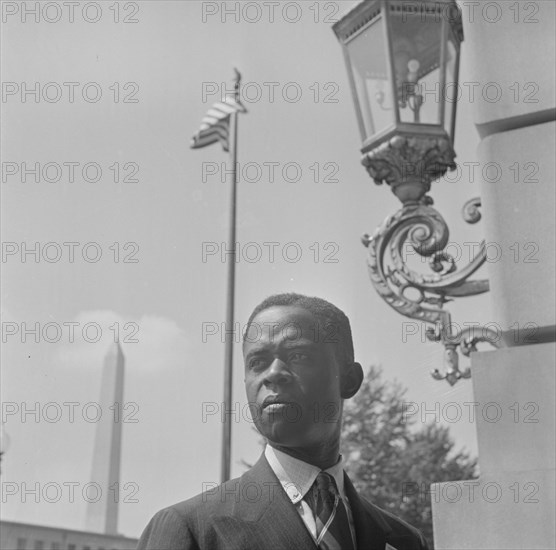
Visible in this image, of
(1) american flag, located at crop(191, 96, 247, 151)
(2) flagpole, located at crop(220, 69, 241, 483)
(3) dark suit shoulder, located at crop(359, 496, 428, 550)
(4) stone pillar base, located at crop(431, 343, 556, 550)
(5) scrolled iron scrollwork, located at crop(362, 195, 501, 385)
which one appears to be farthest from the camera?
(1) american flag, located at crop(191, 96, 247, 151)

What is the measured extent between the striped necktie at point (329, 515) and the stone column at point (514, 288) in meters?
1.89

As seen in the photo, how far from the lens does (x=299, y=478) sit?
2.28 metres

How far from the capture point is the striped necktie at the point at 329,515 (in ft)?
7.22

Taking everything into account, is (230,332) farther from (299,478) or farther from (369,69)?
(299,478)

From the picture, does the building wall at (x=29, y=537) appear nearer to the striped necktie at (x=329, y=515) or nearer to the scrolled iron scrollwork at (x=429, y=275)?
the scrolled iron scrollwork at (x=429, y=275)

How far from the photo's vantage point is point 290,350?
2.21 meters

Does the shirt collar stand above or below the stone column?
below

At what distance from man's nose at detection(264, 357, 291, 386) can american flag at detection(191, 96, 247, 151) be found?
13.3 m

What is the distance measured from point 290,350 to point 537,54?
2879mm

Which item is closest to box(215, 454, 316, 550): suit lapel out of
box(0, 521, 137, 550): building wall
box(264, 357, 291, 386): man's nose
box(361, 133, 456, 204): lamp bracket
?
box(264, 357, 291, 386): man's nose

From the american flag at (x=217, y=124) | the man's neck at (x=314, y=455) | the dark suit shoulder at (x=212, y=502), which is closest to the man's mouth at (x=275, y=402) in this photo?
the man's neck at (x=314, y=455)

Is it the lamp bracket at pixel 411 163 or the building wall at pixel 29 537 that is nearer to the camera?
the lamp bracket at pixel 411 163

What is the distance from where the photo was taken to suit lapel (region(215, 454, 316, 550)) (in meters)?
2.18

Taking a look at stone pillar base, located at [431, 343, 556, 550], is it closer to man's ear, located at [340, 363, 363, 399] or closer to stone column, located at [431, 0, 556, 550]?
stone column, located at [431, 0, 556, 550]
